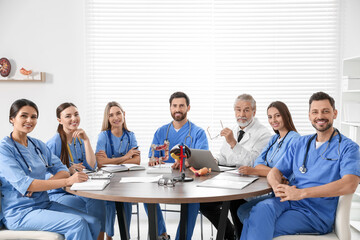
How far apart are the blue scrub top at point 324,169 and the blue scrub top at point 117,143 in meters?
1.63

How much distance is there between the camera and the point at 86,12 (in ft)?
13.0

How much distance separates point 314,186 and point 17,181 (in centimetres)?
180

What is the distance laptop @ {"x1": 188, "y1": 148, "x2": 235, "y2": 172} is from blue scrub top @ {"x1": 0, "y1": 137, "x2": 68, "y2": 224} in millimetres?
1066

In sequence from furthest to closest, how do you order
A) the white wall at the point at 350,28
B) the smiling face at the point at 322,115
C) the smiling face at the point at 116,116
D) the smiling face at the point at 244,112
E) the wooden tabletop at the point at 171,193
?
the white wall at the point at 350,28 → the smiling face at the point at 116,116 → the smiling face at the point at 244,112 → the smiling face at the point at 322,115 → the wooden tabletop at the point at 171,193

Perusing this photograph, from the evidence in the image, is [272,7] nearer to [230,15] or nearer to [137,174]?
[230,15]

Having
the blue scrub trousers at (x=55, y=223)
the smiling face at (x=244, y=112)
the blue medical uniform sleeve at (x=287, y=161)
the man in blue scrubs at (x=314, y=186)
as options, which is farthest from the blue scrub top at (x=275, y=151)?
the blue scrub trousers at (x=55, y=223)

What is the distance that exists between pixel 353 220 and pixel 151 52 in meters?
2.87

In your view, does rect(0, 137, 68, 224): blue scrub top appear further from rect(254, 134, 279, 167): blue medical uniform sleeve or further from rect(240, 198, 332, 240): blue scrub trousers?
rect(254, 134, 279, 167): blue medical uniform sleeve

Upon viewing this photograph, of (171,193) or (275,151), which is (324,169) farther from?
(171,193)

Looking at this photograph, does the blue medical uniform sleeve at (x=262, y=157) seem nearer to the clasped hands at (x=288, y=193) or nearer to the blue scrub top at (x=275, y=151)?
the blue scrub top at (x=275, y=151)

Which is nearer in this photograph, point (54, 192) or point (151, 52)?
point (54, 192)

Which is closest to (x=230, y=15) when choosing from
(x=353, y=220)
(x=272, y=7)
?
(x=272, y=7)

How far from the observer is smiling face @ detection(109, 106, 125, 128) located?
3256 mm

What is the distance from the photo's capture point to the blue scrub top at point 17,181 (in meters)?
2.06
